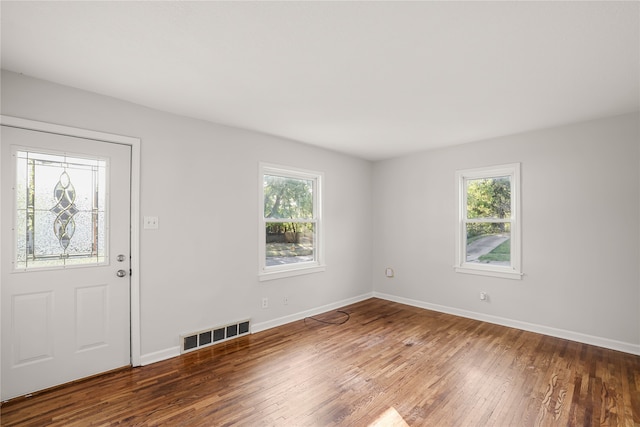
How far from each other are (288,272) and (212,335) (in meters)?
1.21

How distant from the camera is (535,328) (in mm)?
3727

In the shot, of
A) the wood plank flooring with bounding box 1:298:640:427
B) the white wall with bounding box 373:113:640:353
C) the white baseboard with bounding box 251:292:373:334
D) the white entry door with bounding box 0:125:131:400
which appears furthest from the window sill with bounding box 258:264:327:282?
the white wall with bounding box 373:113:640:353

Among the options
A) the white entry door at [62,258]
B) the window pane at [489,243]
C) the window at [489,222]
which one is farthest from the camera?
the window pane at [489,243]

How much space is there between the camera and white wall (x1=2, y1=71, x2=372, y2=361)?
264 centimetres

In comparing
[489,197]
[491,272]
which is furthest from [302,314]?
[489,197]

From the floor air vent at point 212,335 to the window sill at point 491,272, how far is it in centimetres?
301

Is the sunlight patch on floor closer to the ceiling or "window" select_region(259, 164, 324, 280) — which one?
"window" select_region(259, 164, 324, 280)

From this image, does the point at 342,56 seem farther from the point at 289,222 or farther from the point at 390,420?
the point at 289,222

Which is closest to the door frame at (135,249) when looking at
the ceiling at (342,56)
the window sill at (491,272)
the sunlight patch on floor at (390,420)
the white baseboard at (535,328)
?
the ceiling at (342,56)

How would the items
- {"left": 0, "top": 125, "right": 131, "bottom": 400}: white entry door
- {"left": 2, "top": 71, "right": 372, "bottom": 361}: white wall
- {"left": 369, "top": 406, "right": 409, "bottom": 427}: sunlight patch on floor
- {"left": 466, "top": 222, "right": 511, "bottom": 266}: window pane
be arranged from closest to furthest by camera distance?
{"left": 369, "top": 406, "right": 409, "bottom": 427}: sunlight patch on floor, {"left": 0, "top": 125, "right": 131, "bottom": 400}: white entry door, {"left": 2, "top": 71, "right": 372, "bottom": 361}: white wall, {"left": 466, "top": 222, "right": 511, "bottom": 266}: window pane

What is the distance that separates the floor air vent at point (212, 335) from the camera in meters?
3.18

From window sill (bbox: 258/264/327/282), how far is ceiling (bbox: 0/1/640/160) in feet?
6.20

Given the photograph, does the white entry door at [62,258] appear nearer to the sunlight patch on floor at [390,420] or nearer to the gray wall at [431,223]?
the gray wall at [431,223]

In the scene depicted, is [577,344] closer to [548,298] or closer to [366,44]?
[548,298]
